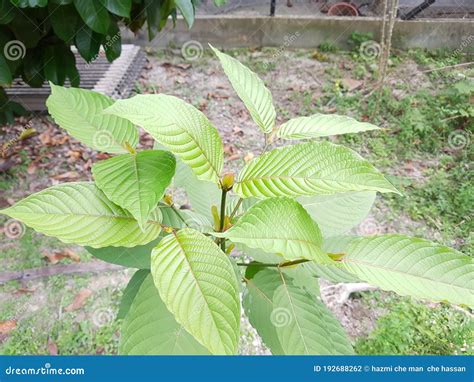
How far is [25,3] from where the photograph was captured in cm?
155

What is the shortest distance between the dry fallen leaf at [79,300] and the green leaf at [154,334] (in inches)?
60.1

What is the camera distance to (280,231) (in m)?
0.61

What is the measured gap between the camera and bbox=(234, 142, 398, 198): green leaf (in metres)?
0.62

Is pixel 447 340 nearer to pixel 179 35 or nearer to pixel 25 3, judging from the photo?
pixel 25 3

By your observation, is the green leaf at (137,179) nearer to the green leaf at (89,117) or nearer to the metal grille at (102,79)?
the green leaf at (89,117)

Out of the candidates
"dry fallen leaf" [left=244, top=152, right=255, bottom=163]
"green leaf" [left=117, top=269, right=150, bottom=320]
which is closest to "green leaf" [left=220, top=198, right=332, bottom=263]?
"green leaf" [left=117, top=269, right=150, bottom=320]

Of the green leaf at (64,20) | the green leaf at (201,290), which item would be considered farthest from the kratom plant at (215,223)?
the green leaf at (64,20)

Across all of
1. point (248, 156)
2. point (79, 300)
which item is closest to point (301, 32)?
point (248, 156)

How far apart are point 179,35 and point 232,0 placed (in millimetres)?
779

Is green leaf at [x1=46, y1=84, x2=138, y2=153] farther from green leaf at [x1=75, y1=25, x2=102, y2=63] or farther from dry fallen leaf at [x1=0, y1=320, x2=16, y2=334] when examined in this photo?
dry fallen leaf at [x1=0, y1=320, x2=16, y2=334]

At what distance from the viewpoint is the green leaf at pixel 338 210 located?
3.17 feet

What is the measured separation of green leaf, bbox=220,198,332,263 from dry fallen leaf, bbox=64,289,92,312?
1807 mm

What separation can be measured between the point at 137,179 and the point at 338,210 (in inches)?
19.9
